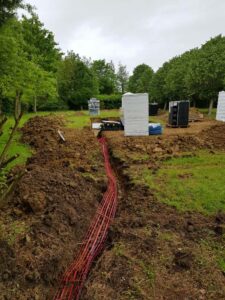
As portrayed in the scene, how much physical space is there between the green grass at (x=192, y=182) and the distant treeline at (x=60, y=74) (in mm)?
4237

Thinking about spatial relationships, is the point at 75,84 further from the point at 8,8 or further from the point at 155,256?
the point at 155,256

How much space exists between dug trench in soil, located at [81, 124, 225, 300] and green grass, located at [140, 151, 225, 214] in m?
0.41

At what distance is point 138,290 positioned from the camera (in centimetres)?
386

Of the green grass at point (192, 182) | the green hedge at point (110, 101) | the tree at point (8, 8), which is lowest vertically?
the green hedge at point (110, 101)

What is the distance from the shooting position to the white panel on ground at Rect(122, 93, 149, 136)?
15.3 m

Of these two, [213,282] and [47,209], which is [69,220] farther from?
[213,282]

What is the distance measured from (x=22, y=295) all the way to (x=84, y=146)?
9.20 meters

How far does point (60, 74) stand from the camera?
39938 millimetres

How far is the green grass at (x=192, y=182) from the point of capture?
686cm

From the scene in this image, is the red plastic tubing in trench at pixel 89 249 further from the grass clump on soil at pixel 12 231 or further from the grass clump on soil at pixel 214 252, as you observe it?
the grass clump on soil at pixel 214 252

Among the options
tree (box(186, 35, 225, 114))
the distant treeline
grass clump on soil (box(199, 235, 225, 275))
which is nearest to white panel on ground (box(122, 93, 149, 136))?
the distant treeline

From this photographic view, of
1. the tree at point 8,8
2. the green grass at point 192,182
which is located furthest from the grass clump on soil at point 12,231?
the tree at point 8,8

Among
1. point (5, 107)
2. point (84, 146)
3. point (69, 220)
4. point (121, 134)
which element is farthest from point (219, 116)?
point (69, 220)

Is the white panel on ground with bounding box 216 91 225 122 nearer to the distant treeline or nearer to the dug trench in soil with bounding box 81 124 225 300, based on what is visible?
the distant treeline
